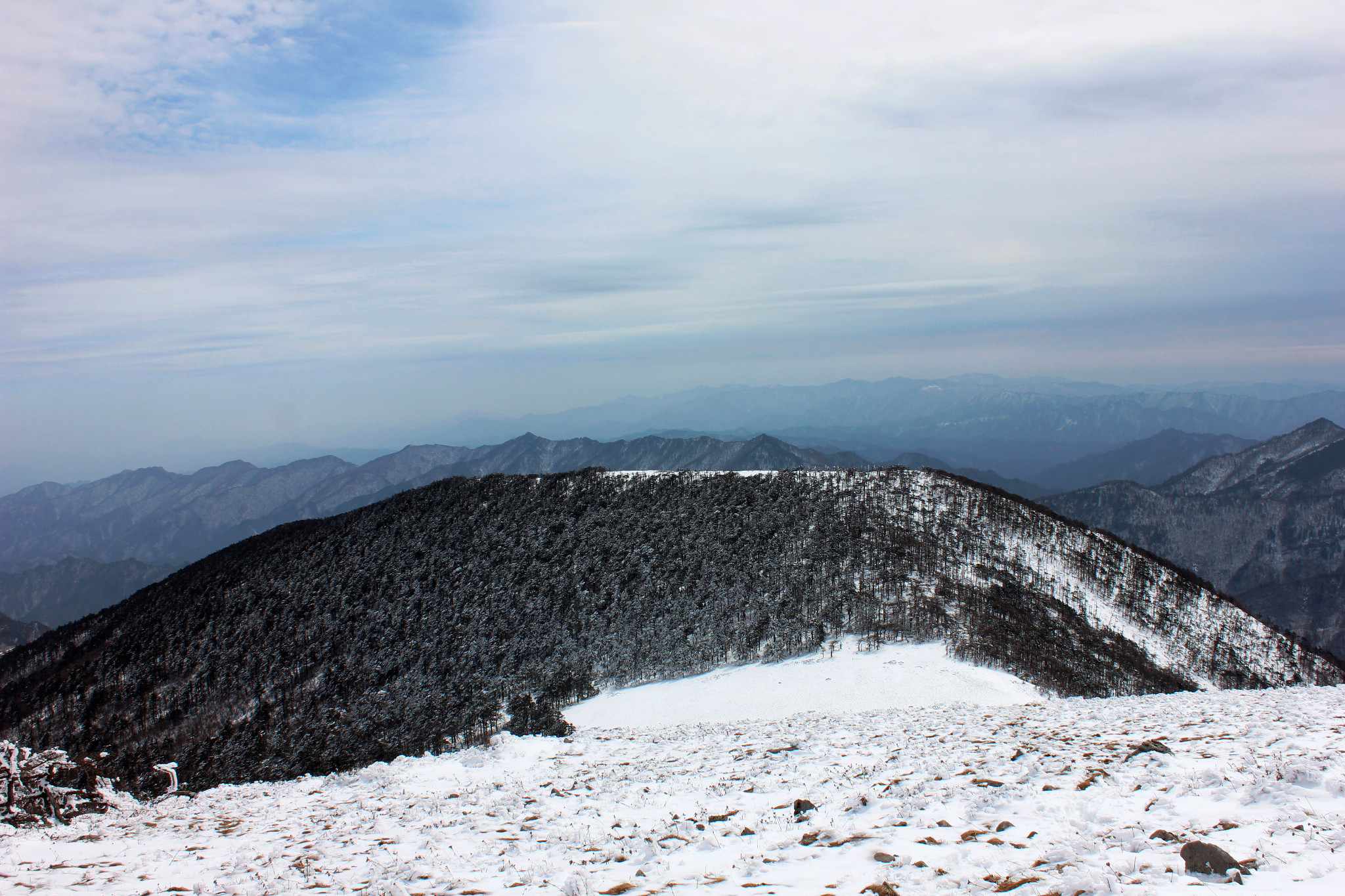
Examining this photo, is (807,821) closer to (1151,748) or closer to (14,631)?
(1151,748)

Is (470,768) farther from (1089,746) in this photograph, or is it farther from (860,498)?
(860,498)

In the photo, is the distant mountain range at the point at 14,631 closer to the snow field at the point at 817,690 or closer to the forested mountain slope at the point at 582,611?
the forested mountain slope at the point at 582,611

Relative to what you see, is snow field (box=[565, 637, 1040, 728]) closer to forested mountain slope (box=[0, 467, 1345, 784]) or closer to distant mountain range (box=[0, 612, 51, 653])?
forested mountain slope (box=[0, 467, 1345, 784])

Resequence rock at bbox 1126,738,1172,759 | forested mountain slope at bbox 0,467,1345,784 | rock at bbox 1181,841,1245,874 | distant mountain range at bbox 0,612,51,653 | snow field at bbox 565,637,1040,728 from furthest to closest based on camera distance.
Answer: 1. distant mountain range at bbox 0,612,51,653
2. forested mountain slope at bbox 0,467,1345,784
3. snow field at bbox 565,637,1040,728
4. rock at bbox 1126,738,1172,759
5. rock at bbox 1181,841,1245,874

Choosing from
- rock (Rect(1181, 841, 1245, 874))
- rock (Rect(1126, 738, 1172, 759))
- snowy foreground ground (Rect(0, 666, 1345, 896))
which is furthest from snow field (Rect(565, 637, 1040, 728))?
rock (Rect(1181, 841, 1245, 874))

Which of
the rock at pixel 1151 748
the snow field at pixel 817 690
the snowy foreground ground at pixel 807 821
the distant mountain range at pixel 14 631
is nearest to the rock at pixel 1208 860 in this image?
the snowy foreground ground at pixel 807 821

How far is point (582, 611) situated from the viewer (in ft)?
158

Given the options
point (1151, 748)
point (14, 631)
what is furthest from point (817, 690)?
point (14, 631)

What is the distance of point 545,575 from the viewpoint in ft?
172

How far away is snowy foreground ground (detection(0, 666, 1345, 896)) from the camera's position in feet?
24.5

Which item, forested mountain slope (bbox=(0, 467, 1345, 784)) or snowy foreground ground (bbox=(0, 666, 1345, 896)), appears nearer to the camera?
snowy foreground ground (bbox=(0, 666, 1345, 896))

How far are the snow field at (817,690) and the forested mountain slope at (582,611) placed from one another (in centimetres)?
233

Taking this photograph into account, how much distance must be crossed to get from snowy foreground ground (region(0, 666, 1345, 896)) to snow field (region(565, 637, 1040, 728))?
9358mm

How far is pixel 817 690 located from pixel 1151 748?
741 inches
